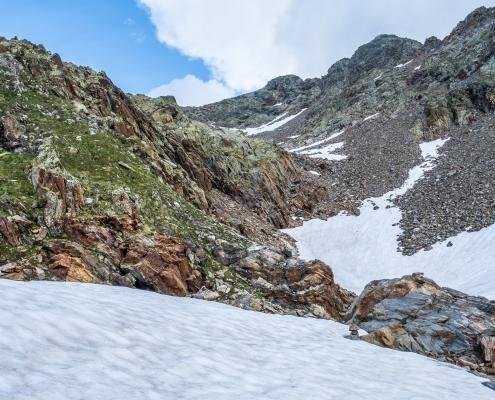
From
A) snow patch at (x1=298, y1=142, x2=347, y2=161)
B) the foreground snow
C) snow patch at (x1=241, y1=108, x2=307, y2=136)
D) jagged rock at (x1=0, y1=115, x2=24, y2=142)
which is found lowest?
the foreground snow

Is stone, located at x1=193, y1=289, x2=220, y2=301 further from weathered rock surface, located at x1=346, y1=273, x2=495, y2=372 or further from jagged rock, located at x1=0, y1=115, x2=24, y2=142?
jagged rock, located at x1=0, y1=115, x2=24, y2=142

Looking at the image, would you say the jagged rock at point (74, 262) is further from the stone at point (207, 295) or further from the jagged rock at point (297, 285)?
the jagged rock at point (297, 285)

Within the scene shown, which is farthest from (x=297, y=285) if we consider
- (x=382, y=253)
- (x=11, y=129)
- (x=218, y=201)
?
(x=11, y=129)

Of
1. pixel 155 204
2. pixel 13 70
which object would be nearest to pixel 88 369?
pixel 155 204

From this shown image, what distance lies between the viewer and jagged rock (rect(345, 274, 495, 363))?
10547 mm

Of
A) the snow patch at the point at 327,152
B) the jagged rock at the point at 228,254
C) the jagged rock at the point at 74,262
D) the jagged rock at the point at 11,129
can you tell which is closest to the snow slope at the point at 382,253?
the jagged rock at the point at 228,254

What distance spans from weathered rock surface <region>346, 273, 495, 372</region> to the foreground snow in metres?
1.36

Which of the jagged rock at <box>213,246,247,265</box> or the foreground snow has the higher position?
the jagged rock at <box>213,246,247,265</box>

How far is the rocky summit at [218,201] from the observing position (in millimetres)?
11898

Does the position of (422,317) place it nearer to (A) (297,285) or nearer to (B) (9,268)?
(A) (297,285)

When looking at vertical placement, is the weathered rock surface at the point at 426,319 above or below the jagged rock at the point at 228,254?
below

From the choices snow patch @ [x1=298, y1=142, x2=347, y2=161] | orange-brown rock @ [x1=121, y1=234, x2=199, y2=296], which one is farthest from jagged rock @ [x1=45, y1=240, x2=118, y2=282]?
snow patch @ [x1=298, y1=142, x2=347, y2=161]

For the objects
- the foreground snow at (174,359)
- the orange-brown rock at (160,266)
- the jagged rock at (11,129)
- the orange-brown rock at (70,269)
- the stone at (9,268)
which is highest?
the jagged rock at (11,129)

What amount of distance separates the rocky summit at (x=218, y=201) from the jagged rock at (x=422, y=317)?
0.05m
